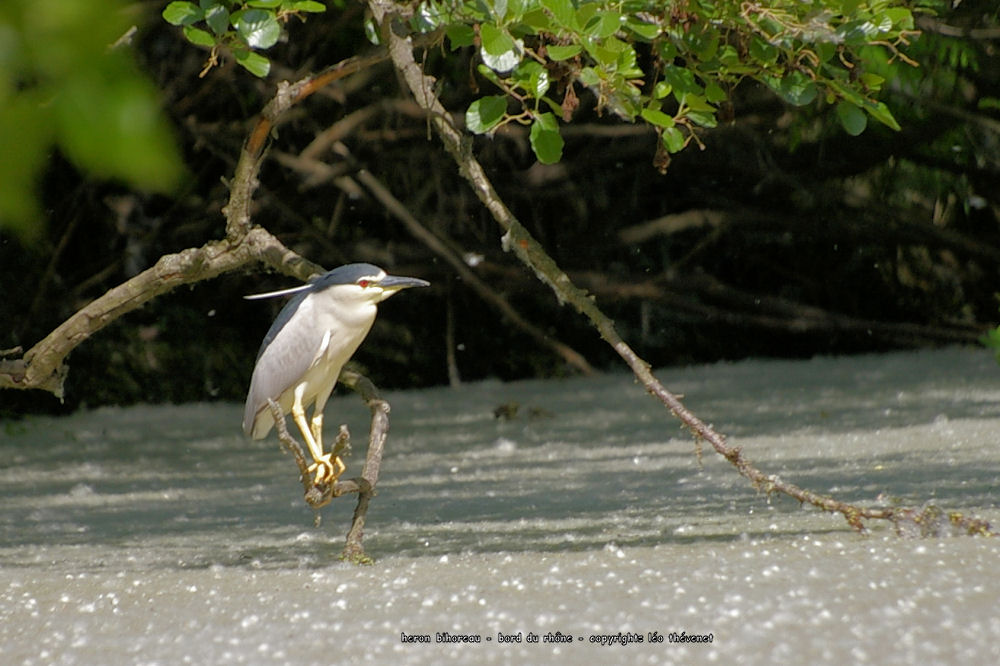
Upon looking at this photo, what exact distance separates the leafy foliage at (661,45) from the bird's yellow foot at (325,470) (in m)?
0.66

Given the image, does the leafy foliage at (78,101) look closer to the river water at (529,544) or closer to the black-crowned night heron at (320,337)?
the river water at (529,544)

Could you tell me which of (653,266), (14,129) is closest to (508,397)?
(653,266)

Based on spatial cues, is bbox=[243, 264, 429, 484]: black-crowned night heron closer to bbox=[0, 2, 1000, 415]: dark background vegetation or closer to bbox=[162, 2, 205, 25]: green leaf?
bbox=[162, 2, 205, 25]: green leaf

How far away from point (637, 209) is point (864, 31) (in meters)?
3.53

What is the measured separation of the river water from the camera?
1.72m

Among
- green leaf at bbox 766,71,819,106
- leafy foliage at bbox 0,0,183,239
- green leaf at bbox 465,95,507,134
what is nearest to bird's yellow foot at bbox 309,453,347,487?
green leaf at bbox 465,95,507,134

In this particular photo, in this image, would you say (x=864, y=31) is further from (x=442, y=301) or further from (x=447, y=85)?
→ (x=442, y=301)

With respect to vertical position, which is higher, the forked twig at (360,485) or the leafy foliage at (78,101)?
the leafy foliage at (78,101)

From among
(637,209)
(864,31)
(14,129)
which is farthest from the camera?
(637,209)

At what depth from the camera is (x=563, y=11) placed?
201 cm

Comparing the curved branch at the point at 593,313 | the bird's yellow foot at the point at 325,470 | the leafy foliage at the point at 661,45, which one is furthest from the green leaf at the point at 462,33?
the bird's yellow foot at the point at 325,470

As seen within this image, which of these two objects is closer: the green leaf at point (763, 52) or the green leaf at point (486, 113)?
the green leaf at point (486, 113)

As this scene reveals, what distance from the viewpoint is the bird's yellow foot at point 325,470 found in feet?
7.38

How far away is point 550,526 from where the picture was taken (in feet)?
8.66
